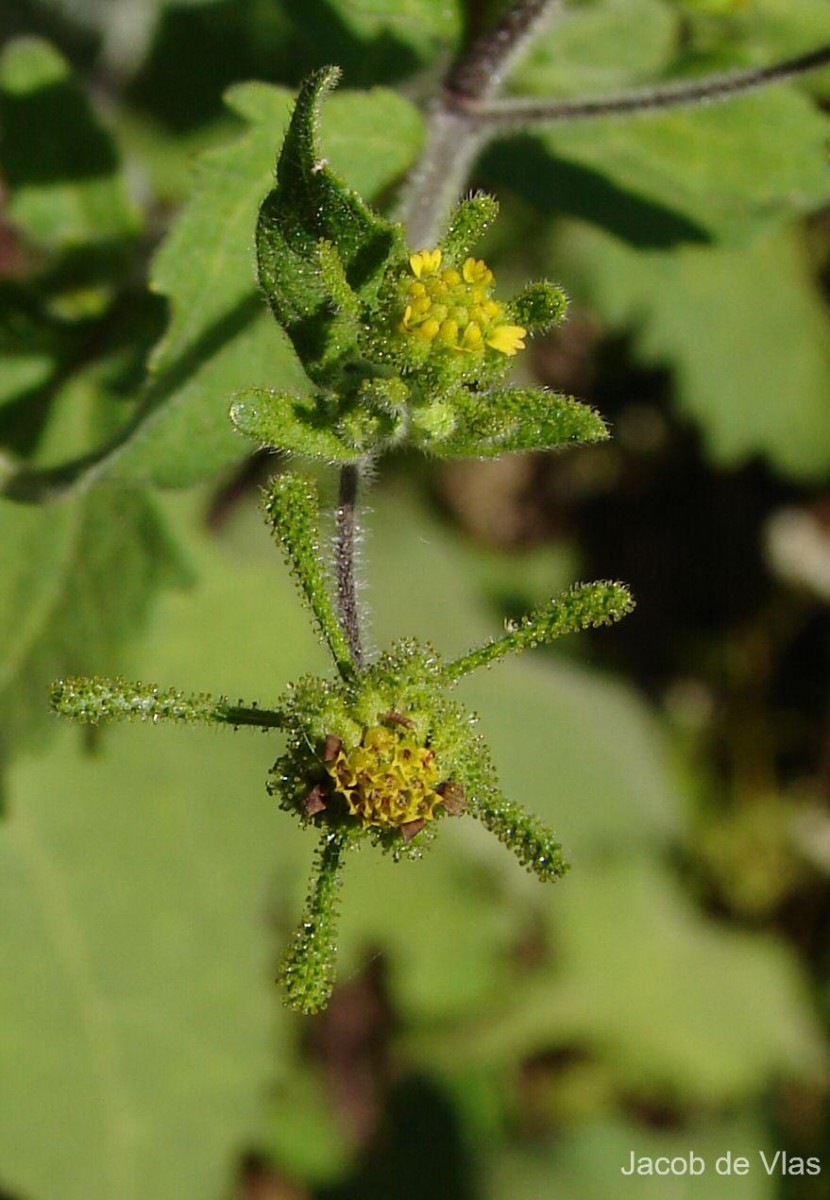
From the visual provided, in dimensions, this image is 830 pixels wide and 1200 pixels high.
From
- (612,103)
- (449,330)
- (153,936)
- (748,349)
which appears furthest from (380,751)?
(748,349)

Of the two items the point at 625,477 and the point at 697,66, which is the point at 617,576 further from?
the point at 697,66

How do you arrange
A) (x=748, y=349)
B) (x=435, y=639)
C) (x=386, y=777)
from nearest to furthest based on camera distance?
(x=386, y=777) < (x=748, y=349) < (x=435, y=639)

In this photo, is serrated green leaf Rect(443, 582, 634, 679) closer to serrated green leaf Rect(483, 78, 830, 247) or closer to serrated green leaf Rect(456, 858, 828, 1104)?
serrated green leaf Rect(483, 78, 830, 247)

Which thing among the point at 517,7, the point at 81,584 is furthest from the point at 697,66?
the point at 81,584

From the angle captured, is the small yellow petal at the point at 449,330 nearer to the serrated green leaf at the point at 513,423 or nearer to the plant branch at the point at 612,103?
the serrated green leaf at the point at 513,423

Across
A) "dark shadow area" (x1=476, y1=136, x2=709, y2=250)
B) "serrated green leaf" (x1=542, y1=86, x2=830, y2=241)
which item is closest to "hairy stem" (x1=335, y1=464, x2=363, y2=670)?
"dark shadow area" (x1=476, y1=136, x2=709, y2=250)

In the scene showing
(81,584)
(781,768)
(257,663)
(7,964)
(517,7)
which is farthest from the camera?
(781,768)

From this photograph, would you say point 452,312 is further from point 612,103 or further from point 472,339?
point 612,103

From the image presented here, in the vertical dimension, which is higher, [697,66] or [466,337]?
[697,66]
